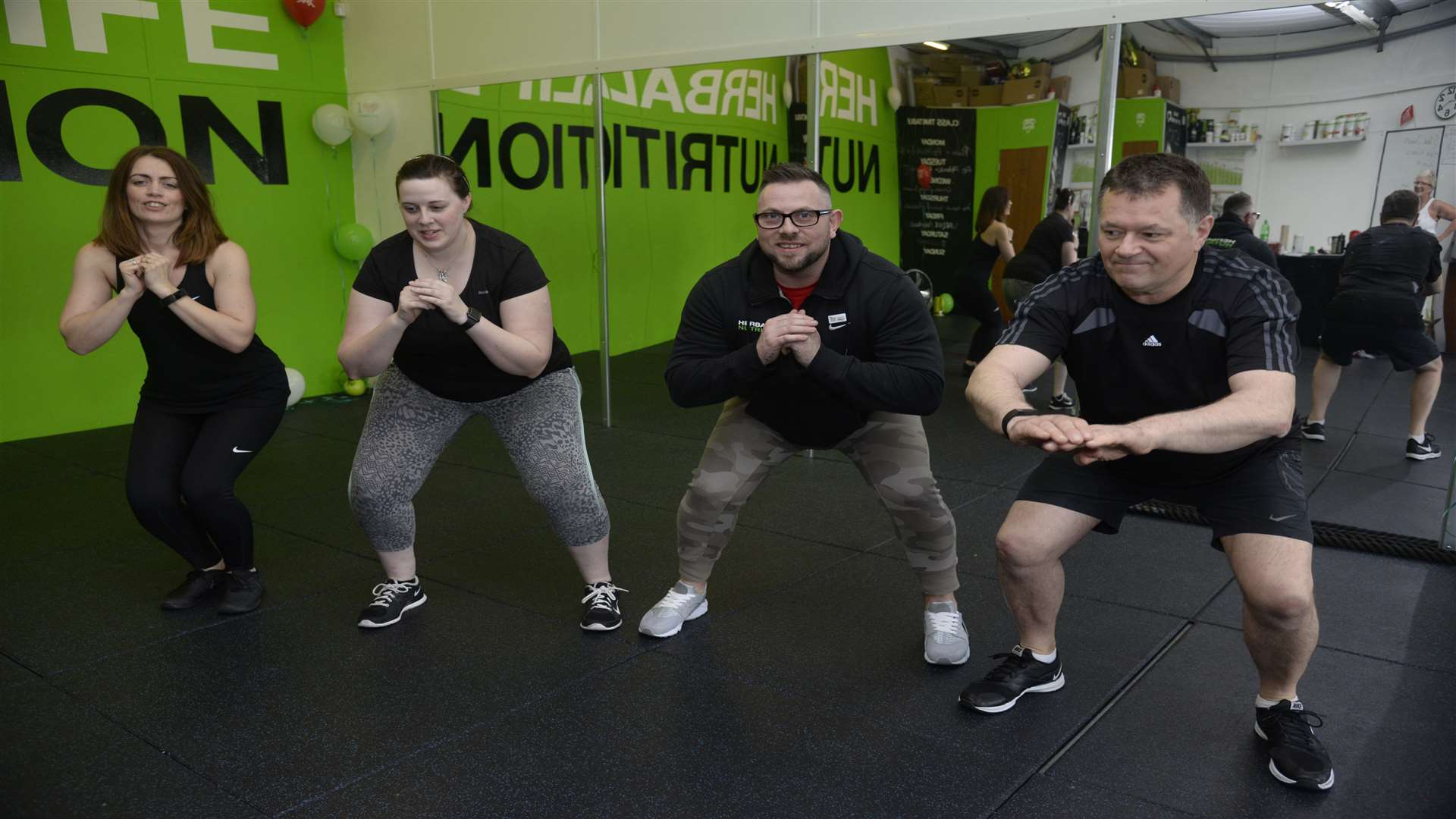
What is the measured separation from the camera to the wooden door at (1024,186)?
4.42 m

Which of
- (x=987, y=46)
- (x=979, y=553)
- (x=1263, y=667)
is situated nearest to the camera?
(x=1263, y=667)

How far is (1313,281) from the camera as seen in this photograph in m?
4.09

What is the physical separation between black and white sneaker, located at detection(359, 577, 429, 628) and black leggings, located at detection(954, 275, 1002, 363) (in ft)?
9.75

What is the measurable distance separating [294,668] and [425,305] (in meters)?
1.04

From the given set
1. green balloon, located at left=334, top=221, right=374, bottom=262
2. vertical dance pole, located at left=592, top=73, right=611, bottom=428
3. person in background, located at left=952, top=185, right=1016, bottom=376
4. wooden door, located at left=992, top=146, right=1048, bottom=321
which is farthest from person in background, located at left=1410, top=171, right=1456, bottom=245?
green balloon, located at left=334, top=221, right=374, bottom=262

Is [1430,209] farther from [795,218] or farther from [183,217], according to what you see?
[183,217]

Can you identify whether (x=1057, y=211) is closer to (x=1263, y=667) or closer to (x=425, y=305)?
(x=1263, y=667)

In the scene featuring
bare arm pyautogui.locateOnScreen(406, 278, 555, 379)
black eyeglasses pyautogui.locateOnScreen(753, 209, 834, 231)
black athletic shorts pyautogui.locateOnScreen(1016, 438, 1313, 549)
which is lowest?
black athletic shorts pyautogui.locateOnScreen(1016, 438, 1313, 549)

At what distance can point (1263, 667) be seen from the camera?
85.7 inches

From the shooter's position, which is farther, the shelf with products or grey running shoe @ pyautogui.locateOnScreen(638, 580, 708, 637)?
the shelf with products

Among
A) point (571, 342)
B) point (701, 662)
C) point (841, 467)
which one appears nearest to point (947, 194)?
point (841, 467)

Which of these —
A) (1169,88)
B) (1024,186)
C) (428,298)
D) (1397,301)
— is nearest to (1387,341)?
(1397,301)

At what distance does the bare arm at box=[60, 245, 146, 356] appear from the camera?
2.75 meters

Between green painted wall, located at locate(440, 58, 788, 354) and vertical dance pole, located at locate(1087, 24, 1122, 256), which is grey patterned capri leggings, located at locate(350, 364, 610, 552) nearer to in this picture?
vertical dance pole, located at locate(1087, 24, 1122, 256)
